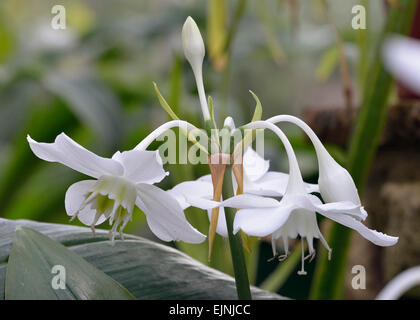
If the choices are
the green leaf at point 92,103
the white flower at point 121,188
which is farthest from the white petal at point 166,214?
the green leaf at point 92,103

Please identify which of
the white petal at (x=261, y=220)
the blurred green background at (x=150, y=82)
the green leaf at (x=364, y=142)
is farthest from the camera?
the blurred green background at (x=150, y=82)

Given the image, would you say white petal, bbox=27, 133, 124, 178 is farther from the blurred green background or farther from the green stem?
the blurred green background

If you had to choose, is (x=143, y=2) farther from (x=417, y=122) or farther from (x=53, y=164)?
(x=417, y=122)

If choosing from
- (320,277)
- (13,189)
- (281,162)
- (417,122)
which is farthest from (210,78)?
(320,277)

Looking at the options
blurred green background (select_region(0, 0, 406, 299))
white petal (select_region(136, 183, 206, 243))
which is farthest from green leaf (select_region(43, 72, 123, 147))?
white petal (select_region(136, 183, 206, 243))

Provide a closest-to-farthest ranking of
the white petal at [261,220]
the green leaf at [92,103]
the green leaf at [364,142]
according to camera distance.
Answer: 1. the white petal at [261,220]
2. the green leaf at [364,142]
3. the green leaf at [92,103]

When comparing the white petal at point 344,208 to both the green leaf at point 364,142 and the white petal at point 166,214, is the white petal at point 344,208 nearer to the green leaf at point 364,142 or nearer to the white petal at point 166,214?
the white petal at point 166,214
